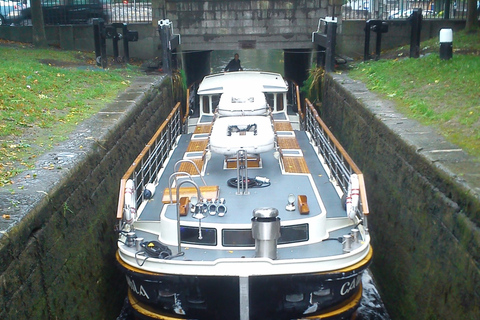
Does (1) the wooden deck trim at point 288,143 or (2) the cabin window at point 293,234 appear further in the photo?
(1) the wooden deck trim at point 288,143

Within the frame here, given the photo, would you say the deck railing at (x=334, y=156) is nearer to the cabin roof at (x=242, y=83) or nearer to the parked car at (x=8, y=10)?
the cabin roof at (x=242, y=83)

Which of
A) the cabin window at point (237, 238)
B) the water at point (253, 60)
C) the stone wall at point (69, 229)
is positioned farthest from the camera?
the water at point (253, 60)

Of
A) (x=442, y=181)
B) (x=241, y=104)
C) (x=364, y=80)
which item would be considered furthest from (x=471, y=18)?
(x=442, y=181)

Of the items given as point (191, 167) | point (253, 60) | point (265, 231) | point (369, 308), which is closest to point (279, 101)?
point (191, 167)

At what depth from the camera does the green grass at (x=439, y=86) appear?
9773mm

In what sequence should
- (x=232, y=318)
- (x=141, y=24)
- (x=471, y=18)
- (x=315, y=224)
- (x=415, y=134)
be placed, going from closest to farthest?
(x=232, y=318), (x=315, y=224), (x=415, y=134), (x=471, y=18), (x=141, y=24)

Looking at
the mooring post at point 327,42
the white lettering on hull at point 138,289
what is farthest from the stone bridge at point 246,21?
the white lettering on hull at point 138,289

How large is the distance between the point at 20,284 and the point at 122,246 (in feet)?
7.31

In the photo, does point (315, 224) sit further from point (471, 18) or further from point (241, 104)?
point (471, 18)

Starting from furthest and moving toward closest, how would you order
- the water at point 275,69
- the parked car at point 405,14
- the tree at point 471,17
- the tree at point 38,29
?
the parked car at point 405,14, the tree at point 38,29, the tree at point 471,17, the water at point 275,69

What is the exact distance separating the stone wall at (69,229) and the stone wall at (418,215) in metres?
4.70

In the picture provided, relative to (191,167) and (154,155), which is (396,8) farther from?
(191,167)

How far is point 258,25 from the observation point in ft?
61.6

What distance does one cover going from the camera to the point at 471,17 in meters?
18.2
